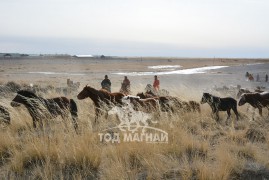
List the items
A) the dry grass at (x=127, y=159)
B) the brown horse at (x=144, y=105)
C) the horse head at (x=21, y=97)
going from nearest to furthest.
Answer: the dry grass at (x=127, y=159) < the horse head at (x=21, y=97) < the brown horse at (x=144, y=105)

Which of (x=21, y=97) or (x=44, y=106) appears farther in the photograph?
(x=21, y=97)

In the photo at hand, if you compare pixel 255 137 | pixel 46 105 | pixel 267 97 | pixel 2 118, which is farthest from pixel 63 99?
pixel 267 97

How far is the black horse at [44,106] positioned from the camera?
8406mm

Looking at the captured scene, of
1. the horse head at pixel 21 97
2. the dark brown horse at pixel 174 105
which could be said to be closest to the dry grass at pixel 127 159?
the horse head at pixel 21 97

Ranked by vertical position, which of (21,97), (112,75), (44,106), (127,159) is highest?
(21,97)

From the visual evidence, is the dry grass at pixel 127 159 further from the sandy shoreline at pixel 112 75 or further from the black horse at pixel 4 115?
the sandy shoreline at pixel 112 75

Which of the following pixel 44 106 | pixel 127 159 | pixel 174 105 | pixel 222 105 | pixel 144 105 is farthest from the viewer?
pixel 222 105

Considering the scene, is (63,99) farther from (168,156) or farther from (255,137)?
(255,137)

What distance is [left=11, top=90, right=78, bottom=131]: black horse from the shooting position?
841cm

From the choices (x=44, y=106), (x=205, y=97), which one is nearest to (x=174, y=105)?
(x=205, y=97)

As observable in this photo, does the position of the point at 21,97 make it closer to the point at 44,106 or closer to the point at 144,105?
the point at 44,106

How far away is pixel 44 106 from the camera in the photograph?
28.2 feet

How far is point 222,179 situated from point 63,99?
504cm

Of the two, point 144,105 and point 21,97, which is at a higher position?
point 21,97
